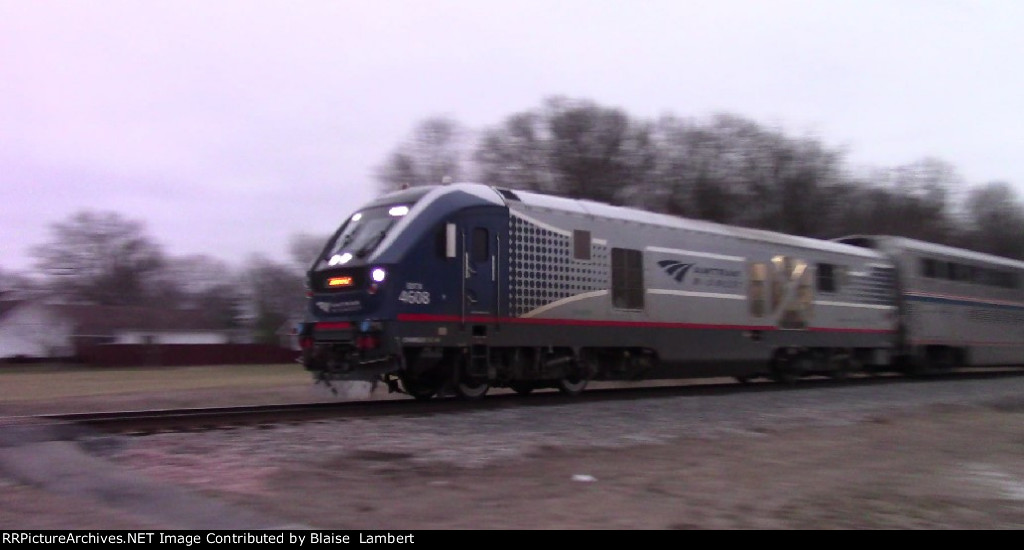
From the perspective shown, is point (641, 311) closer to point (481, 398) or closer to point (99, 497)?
point (481, 398)

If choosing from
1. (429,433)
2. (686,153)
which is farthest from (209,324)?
(429,433)

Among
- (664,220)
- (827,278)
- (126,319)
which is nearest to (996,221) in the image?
(827,278)

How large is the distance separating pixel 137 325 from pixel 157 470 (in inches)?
2443

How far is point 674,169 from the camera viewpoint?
135 ft

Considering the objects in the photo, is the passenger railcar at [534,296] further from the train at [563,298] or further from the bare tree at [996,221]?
the bare tree at [996,221]

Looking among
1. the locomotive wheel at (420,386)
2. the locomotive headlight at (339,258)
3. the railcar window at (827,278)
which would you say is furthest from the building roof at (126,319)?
the railcar window at (827,278)

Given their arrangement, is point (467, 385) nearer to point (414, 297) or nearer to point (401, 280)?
point (414, 297)

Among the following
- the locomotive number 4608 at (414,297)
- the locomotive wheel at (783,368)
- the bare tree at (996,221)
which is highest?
the bare tree at (996,221)

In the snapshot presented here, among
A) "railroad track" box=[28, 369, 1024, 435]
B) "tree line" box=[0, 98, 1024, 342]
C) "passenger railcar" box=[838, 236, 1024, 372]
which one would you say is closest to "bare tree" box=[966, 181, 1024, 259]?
"tree line" box=[0, 98, 1024, 342]

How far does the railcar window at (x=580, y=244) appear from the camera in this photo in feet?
48.0

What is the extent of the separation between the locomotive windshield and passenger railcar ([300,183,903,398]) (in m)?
0.03

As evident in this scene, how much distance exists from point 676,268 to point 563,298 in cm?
332

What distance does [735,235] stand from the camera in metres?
18.4

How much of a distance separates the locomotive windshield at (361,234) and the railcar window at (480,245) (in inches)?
46.3
